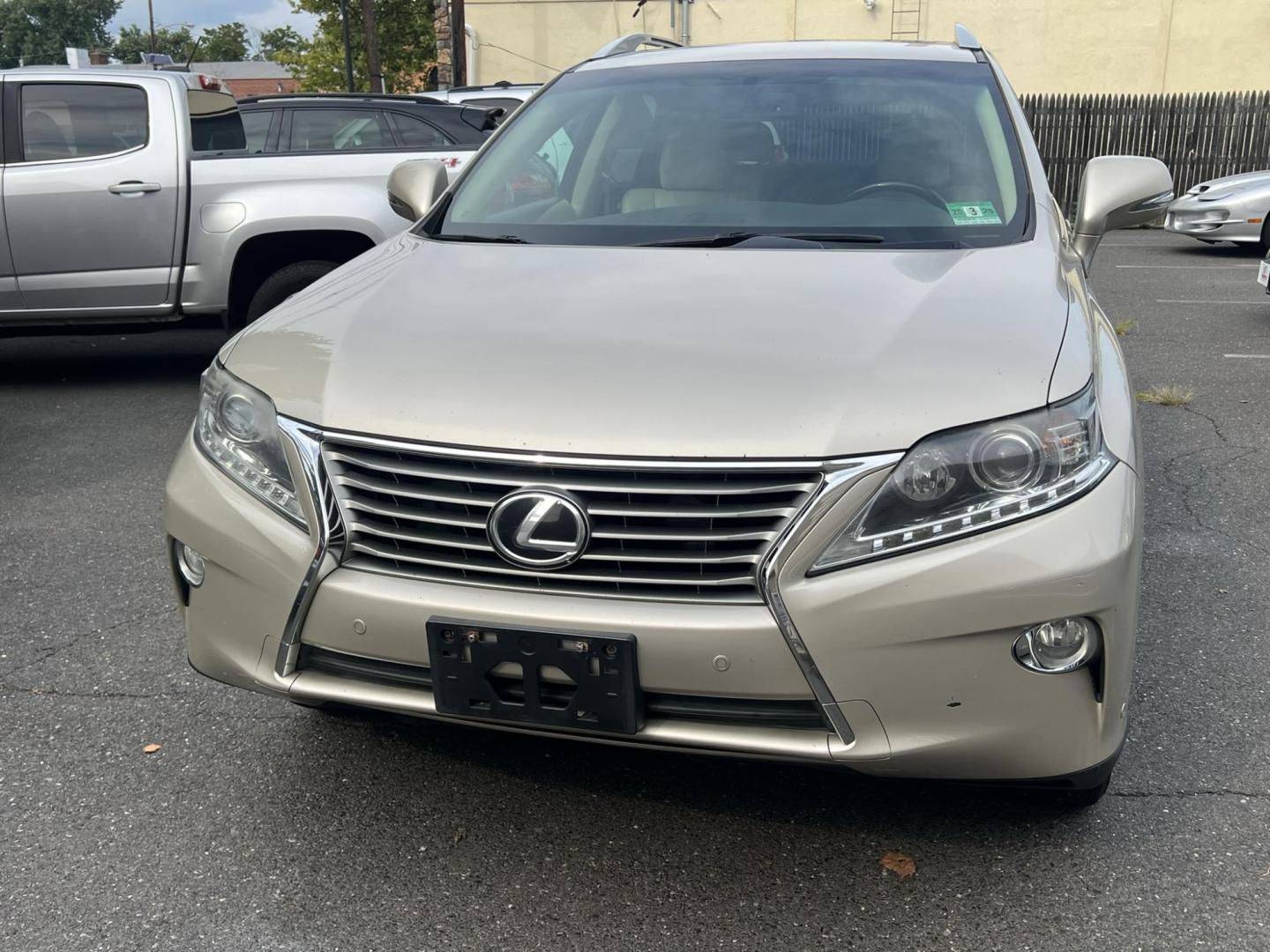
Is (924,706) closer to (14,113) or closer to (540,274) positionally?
(540,274)

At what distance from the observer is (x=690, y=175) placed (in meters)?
3.46

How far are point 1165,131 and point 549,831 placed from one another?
20799 millimetres

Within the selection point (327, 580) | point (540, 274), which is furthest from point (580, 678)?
point (540, 274)

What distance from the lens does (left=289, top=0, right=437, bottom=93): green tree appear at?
123 ft

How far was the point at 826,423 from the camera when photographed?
2141mm

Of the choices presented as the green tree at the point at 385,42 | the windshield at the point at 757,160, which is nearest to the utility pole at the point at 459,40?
the green tree at the point at 385,42

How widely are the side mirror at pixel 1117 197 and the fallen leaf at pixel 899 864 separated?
6.25 ft

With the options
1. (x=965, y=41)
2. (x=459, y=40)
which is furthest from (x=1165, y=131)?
(x=965, y=41)

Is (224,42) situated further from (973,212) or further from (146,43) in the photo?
(973,212)

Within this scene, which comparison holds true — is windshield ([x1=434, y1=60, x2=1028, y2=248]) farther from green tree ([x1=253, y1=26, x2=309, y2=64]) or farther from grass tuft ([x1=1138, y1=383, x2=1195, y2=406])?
green tree ([x1=253, y1=26, x2=309, y2=64])

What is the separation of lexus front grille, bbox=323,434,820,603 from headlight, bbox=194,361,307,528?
0.13m

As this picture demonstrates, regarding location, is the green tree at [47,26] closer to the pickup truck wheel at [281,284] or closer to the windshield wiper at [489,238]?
the pickup truck wheel at [281,284]

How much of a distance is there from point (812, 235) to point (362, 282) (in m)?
1.12

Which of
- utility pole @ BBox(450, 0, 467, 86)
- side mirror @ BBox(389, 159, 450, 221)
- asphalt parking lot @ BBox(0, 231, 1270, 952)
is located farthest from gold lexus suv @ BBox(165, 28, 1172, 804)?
utility pole @ BBox(450, 0, 467, 86)
